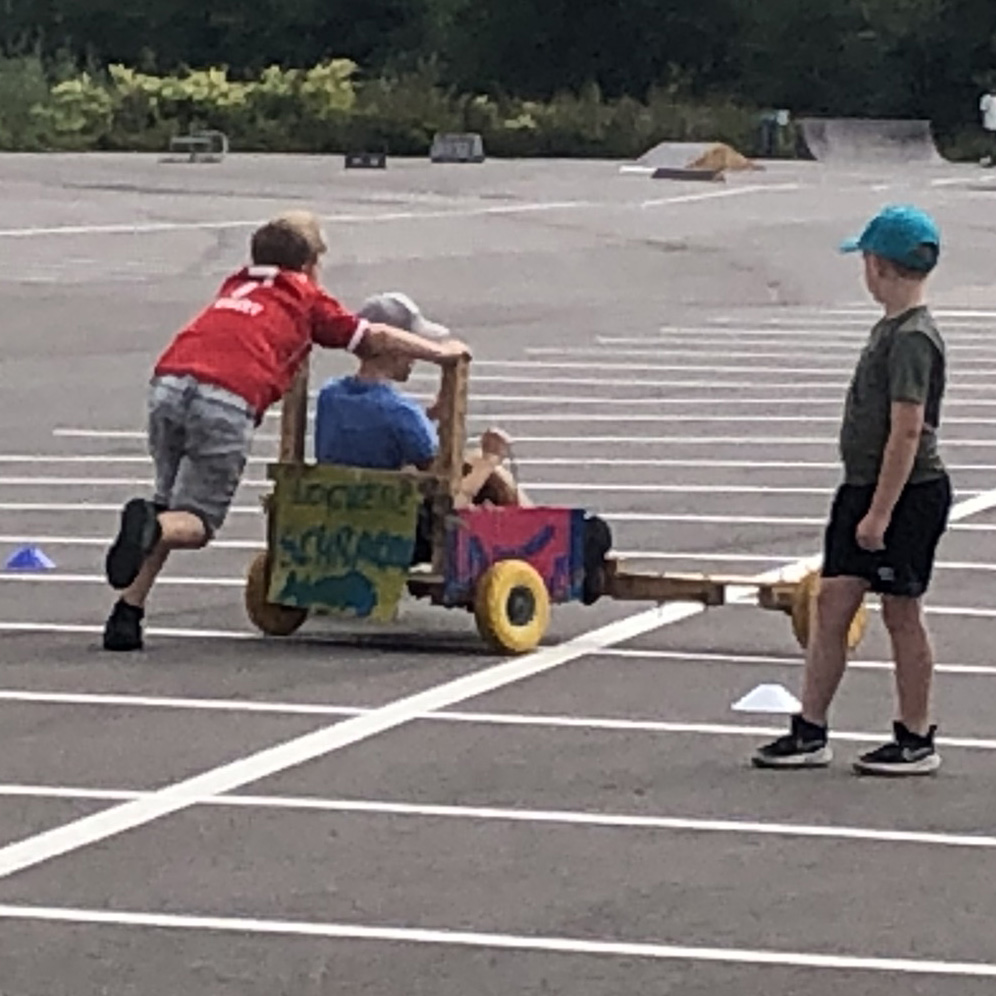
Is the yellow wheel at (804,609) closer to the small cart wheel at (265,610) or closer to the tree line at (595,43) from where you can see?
the small cart wheel at (265,610)

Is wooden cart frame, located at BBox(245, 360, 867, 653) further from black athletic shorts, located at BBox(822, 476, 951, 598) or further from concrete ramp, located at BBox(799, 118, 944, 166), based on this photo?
concrete ramp, located at BBox(799, 118, 944, 166)

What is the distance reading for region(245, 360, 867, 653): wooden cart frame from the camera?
10711 mm

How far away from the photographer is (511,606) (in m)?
10.7

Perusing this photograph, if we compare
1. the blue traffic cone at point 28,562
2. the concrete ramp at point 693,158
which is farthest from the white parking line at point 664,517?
the concrete ramp at point 693,158

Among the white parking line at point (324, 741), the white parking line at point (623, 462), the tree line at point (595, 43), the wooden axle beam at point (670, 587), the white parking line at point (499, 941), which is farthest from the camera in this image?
the tree line at point (595, 43)

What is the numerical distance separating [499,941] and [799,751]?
2100 millimetres

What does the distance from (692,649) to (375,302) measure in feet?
5.34

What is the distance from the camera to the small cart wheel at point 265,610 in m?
11.1

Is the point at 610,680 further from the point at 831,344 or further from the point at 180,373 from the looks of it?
the point at 831,344

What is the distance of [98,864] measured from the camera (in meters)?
7.70

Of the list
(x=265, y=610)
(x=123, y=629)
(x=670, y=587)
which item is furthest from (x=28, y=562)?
(x=670, y=587)

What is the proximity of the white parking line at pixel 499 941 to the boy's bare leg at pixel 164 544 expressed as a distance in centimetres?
363

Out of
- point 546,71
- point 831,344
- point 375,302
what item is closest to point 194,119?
point 546,71

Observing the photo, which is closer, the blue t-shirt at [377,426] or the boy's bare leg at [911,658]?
the boy's bare leg at [911,658]
